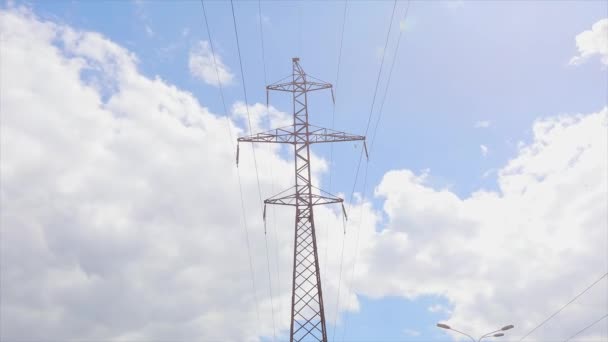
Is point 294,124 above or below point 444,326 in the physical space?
above

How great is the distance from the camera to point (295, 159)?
42.6m

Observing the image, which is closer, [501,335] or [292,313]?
[292,313]

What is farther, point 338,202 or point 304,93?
point 304,93

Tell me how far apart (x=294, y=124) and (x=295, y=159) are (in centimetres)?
293

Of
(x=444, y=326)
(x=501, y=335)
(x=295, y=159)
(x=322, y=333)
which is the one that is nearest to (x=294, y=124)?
(x=295, y=159)

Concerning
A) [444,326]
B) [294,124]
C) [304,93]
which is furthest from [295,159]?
[444,326]

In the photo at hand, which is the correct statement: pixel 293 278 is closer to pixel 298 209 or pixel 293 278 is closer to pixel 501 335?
pixel 298 209

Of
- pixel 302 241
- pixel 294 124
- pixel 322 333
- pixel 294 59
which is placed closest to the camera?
pixel 322 333

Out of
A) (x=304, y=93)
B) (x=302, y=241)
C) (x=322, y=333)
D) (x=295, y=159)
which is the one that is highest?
(x=304, y=93)

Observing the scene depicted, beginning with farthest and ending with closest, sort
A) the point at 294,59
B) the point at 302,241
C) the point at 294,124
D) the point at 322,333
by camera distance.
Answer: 1. the point at 294,59
2. the point at 294,124
3. the point at 302,241
4. the point at 322,333

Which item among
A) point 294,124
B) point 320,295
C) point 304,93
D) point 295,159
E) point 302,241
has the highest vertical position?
point 304,93

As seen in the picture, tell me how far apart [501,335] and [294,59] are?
28.6 metres

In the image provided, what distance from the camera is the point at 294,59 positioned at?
1871 inches

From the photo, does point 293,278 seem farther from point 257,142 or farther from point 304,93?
point 304,93
